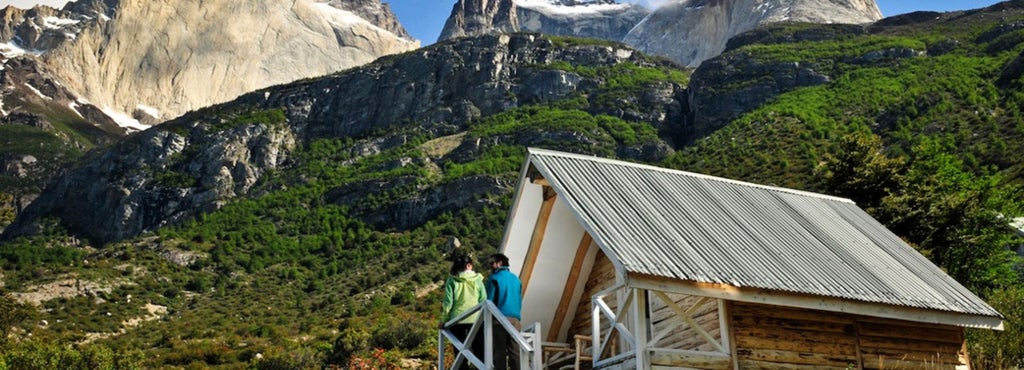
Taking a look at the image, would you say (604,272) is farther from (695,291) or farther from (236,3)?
(236,3)

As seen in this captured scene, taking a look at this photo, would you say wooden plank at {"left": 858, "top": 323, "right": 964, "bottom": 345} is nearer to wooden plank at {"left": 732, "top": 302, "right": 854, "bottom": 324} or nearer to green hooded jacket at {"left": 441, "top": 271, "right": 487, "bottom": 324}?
wooden plank at {"left": 732, "top": 302, "right": 854, "bottom": 324}

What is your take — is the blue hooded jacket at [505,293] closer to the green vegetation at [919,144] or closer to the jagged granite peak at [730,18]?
the green vegetation at [919,144]

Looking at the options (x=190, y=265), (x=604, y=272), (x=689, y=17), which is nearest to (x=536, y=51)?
(x=190, y=265)

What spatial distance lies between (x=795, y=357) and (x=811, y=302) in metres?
1.02

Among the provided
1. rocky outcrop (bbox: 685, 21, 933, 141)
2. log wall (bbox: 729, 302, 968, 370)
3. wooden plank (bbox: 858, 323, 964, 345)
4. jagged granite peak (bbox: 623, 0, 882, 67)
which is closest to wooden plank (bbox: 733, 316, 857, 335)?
log wall (bbox: 729, 302, 968, 370)

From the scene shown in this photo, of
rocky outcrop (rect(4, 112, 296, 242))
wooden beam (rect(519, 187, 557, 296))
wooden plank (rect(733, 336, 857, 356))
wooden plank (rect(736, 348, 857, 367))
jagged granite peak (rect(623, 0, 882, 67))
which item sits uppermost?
jagged granite peak (rect(623, 0, 882, 67))

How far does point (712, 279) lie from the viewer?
10.1m

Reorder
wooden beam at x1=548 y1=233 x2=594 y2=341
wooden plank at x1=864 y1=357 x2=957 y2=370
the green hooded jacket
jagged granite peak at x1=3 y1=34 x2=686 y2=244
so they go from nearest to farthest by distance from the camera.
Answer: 1. the green hooded jacket
2. wooden plank at x1=864 y1=357 x2=957 y2=370
3. wooden beam at x1=548 y1=233 x2=594 y2=341
4. jagged granite peak at x1=3 y1=34 x2=686 y2=244

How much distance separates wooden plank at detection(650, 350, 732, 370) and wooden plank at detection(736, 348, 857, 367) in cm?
32

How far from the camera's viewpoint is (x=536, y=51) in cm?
12138

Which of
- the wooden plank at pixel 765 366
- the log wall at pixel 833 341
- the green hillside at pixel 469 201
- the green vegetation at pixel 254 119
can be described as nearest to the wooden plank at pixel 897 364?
the log wall at pixel 833 341

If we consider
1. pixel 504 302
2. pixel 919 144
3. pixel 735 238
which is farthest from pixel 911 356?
pixel 919 144

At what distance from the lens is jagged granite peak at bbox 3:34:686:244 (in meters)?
102

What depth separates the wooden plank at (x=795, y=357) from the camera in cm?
1111
